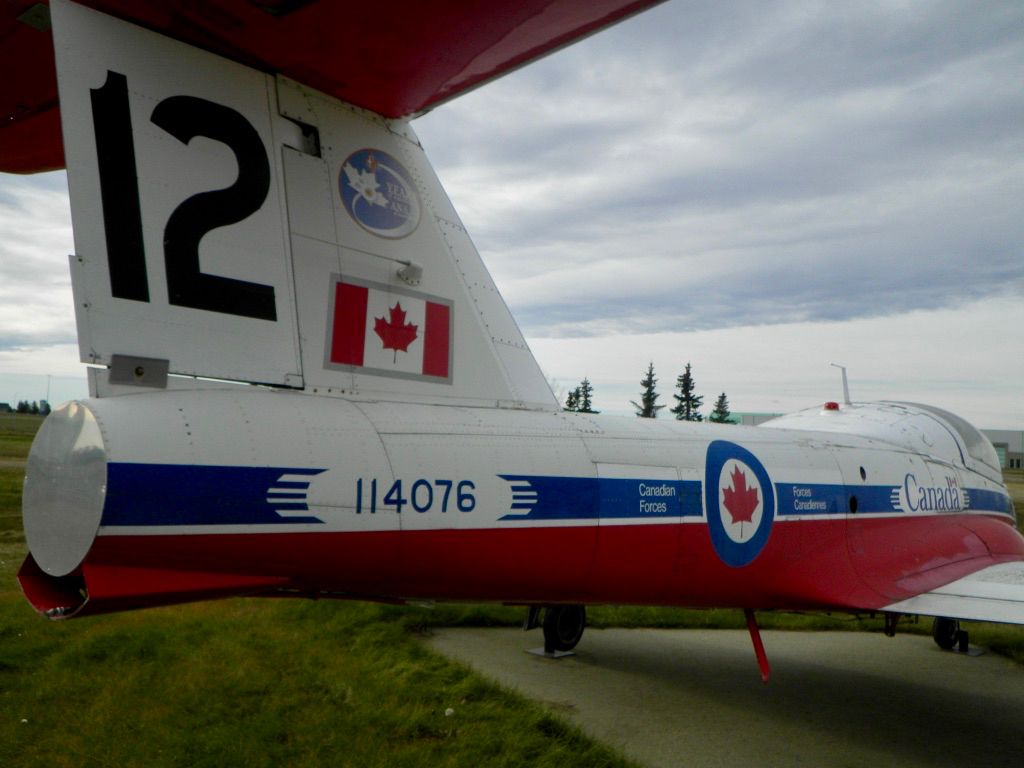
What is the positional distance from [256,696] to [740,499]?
3.50 meters

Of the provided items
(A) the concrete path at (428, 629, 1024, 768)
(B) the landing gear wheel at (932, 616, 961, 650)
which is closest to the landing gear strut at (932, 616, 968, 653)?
(B) the landing gear wheel at (932, 616, 961, 650)

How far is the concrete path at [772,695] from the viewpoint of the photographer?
4945 millimetres

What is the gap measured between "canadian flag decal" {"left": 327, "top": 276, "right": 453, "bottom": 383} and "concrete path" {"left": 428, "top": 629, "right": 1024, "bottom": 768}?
2.78m

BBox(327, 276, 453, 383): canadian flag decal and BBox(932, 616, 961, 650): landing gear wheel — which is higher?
BBox(327, 276, 453, 383): canadian flag decal

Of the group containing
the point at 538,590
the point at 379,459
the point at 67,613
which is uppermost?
the point at 379,459

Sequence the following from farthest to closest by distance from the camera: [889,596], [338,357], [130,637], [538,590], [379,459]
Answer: [130,637]
[889,596]
[538,590]
[338,357]
[379,459]

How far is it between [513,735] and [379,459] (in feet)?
8.17

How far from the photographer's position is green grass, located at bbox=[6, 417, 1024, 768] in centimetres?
436

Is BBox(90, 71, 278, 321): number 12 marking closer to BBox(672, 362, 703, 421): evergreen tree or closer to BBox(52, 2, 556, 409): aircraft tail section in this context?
BBox(52, 2, 556, 409): aircraft tail section

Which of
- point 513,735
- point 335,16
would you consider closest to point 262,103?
point 335,16

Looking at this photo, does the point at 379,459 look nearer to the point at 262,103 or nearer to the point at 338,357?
the point at 338,357

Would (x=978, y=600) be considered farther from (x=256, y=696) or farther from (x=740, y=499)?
(x=256, y=696)

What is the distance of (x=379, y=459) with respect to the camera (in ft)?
10.1

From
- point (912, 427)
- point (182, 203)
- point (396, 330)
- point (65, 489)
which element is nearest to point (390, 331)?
point (396, 330)
